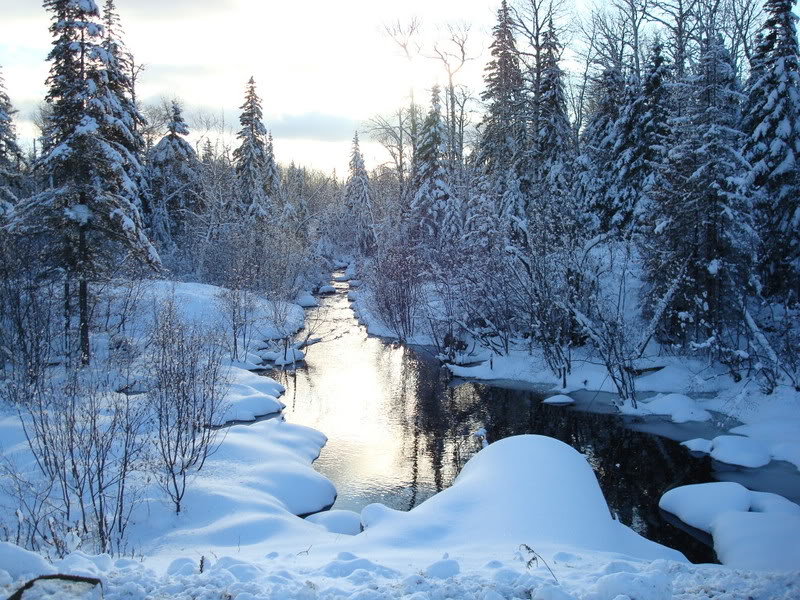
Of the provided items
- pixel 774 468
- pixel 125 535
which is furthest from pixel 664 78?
pixel 125 535

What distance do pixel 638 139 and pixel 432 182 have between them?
39.4 feet

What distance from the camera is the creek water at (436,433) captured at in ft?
36.6

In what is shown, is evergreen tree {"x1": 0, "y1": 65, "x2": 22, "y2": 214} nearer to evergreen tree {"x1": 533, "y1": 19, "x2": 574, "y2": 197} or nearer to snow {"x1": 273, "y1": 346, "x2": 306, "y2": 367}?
snow {"x1": 273, "y1": 346, "x2": 306, "y2": 367}

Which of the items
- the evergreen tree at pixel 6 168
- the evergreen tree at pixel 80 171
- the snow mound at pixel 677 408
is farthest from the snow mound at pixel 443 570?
the evergreen tree at pixel 6 168

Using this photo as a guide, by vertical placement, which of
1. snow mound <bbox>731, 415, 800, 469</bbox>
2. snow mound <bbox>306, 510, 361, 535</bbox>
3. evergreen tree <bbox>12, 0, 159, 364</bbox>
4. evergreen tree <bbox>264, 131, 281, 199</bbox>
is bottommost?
snow mound <bbox>306, 510, 361, 535</bbox>

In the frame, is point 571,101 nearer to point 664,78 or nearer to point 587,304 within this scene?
point 664,78

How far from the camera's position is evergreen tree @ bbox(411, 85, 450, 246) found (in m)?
31.6

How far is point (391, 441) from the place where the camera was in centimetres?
1431

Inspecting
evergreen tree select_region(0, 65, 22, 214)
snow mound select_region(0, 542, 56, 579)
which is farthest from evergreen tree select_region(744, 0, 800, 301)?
evergreen tree select_region(0, 65, 22, 214)

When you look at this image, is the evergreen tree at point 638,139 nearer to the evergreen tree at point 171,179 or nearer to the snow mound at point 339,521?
the snow mound at point 339,521

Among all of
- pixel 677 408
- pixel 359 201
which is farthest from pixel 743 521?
pixel 359 201

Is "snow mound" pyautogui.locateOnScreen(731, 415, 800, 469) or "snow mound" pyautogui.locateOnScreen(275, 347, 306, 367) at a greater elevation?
"snow mound" pyautogui.locateOnScreen(275, 347, 306, 367)

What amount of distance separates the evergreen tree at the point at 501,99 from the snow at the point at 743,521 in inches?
835

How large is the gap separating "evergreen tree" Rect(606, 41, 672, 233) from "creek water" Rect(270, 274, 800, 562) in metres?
9.46
